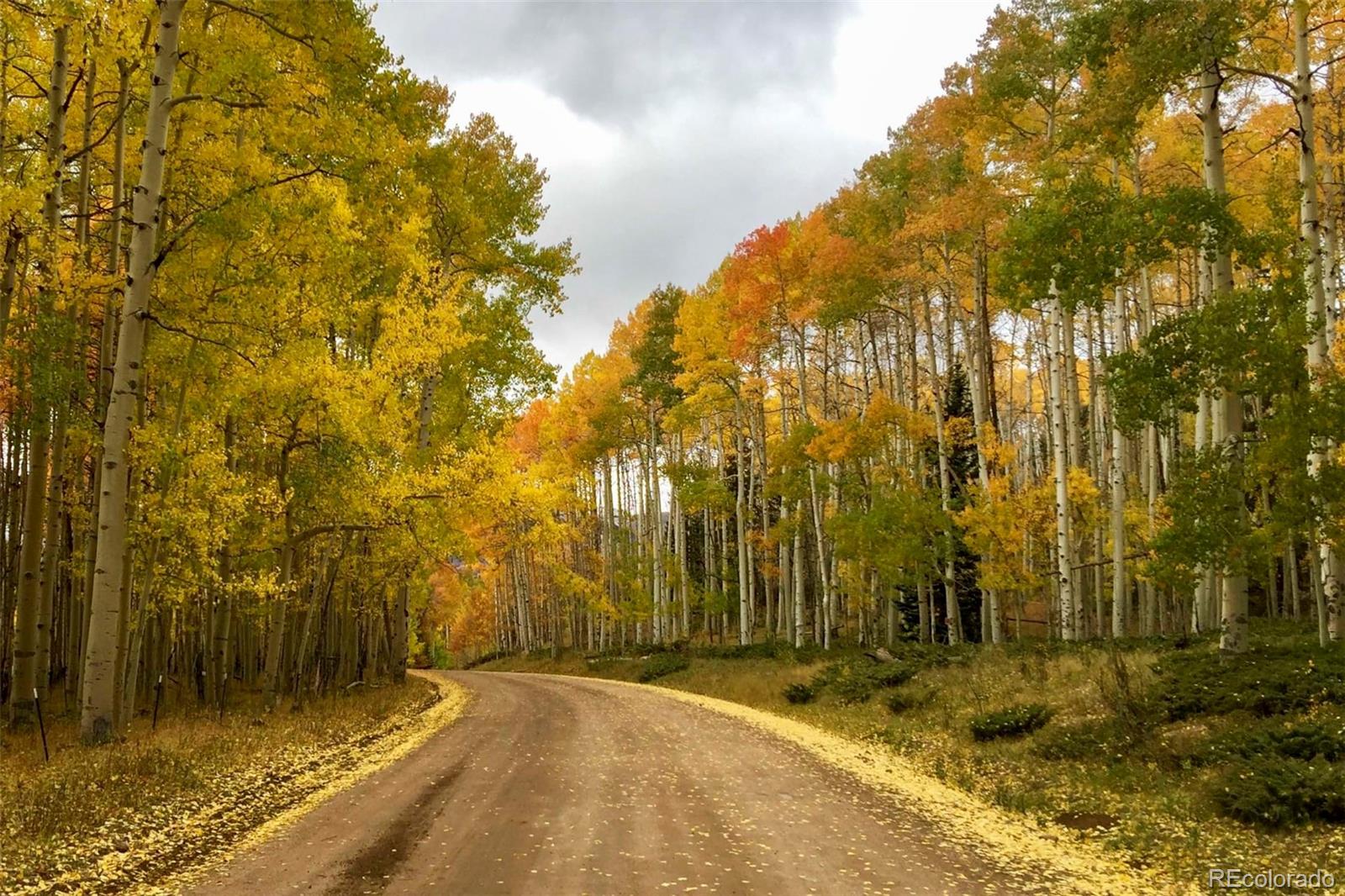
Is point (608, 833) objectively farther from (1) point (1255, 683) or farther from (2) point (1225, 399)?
(2) point (1225, 399)

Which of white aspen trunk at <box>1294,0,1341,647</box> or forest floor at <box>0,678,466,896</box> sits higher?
white aspen trunk at <box>1294,0,1341,647</box>

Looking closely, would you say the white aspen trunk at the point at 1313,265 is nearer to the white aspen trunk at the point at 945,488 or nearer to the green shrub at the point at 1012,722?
the green shrub at the point at 1012,722

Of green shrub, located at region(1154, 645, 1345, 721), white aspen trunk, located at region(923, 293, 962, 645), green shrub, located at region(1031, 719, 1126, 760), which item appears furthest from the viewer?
white aspen trunk, located at region(923, 293, 962, 645)

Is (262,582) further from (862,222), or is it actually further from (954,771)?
(862,222)

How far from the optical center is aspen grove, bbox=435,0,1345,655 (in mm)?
9570

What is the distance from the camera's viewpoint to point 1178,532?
926 cm

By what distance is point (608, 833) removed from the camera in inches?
257

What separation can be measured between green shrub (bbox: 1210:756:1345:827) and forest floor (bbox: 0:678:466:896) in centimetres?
843

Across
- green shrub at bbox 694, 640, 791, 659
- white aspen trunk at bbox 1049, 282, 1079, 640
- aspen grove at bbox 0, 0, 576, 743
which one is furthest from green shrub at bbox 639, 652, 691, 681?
white aspen trunk at bbox 1049, 282, 1079, 640

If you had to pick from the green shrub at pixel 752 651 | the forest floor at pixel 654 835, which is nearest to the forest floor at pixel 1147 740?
the forest floor at pixel 654 835

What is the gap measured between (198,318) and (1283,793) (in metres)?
13.1

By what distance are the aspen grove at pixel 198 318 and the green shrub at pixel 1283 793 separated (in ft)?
36.9

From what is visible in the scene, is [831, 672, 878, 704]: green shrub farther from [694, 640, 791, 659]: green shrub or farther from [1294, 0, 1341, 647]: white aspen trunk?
[1294, 0, 1341, 647]: white aspen trunk

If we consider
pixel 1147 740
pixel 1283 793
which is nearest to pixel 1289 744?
pixel 1283 793
